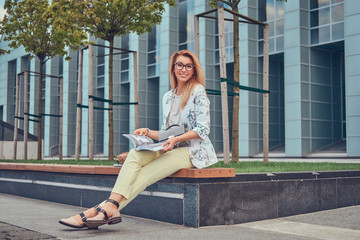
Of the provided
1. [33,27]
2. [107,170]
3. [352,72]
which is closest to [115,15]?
[33,27]

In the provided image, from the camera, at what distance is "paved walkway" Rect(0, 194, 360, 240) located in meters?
4.64

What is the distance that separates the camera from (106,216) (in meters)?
4.59

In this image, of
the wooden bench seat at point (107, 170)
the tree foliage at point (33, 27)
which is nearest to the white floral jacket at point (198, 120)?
the wooden bench seat at point (107, 170)

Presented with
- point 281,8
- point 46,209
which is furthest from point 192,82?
point 281,8

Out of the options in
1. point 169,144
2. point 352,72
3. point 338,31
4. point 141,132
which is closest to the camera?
point 169,144

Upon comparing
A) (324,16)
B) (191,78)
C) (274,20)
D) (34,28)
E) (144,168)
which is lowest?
(144,168)

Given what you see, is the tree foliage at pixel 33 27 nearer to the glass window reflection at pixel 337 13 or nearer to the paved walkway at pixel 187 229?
the paved walkway at pixel 187 229

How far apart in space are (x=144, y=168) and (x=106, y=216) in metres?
0.66

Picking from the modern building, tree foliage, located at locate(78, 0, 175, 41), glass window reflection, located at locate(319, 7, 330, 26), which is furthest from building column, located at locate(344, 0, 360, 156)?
tree foliage, located at locate(78, 0, 175, 41)

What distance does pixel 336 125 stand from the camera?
27.5 m

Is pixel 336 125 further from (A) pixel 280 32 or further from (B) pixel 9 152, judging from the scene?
(B) pixel 9 152

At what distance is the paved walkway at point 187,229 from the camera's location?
464 centimetres

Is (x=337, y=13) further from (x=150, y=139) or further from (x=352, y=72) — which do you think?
(x=150, y=139)

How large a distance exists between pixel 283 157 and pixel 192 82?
864 inches
